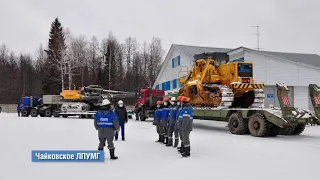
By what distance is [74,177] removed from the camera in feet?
21.2

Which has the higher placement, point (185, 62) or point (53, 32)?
point (53, 32)

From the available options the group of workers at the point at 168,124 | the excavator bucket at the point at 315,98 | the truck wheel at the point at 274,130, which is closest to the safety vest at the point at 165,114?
the group of workers at the point at 168,124

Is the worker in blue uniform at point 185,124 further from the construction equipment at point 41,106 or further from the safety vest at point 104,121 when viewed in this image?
the construction equipment at point 41,106

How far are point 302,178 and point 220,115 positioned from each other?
8.87 meters

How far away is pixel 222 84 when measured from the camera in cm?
1644

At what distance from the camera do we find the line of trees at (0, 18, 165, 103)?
2007 inches

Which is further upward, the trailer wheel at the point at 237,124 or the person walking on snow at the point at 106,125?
the person walking on snow at the point at 106,125

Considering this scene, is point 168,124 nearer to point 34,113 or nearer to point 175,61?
point 175,61

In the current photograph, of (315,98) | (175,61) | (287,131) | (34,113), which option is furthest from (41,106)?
(315,98)

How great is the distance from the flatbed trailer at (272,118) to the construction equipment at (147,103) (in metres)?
8.41

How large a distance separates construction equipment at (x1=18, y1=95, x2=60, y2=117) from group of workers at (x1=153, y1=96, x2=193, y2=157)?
782 inches

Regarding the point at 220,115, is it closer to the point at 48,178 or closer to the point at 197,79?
the point at 197,79

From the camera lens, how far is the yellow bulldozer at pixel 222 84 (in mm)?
15570

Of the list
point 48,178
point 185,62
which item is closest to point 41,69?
point 185,62
